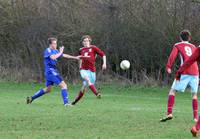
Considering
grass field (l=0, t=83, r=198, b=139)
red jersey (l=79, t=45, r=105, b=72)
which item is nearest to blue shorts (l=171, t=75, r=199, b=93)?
grass field (l=0, t=83, r=198, b=139)

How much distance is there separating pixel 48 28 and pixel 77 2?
1.82 meters

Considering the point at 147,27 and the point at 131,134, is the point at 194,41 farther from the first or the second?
the point at 131,134

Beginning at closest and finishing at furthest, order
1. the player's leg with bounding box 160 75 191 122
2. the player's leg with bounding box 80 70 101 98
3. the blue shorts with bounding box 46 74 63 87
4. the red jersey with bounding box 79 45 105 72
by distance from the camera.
→ the player's leg with bounding box 160 75 191 122 < the blue shorts with bounding box 46 74 63 87 < the player's leg with bounding box 80 70 101 98 < the red jersey with bounding box 79 45 105 72

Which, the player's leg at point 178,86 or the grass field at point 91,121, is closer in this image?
the grass field at point 91,121

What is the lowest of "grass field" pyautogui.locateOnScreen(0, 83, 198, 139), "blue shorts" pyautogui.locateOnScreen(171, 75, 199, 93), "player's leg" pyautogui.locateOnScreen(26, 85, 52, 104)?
"grass field" pyautogui.locateOnScreen(0, 83, 198, 139)

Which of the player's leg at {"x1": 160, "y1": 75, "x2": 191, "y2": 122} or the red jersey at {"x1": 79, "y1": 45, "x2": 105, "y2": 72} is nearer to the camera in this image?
the player's leg at {"x1": 160, "y1": 75, "x2": 191, "y2": 122}

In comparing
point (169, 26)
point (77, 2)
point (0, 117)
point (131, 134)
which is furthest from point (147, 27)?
point (131, 134)

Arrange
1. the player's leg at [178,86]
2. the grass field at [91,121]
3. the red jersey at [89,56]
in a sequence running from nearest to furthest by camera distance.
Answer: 1. the grass field at [91,121]
2. the player's leg at [178,86]
3. the red jersey at [89,56]

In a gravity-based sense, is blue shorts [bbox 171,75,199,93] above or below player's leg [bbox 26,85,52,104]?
above

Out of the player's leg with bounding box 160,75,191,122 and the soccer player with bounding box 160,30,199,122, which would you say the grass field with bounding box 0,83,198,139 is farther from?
the soccer player with bounding box 160,30,199,122

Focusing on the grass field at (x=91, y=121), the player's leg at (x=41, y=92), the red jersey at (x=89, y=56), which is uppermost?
the red jersey at (x=89, y=56)

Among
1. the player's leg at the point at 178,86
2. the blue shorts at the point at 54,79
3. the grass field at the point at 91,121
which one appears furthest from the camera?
the blue shorts at the point at 54,79

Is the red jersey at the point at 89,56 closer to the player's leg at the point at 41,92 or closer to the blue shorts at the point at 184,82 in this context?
the player's leg at the point at 41,92

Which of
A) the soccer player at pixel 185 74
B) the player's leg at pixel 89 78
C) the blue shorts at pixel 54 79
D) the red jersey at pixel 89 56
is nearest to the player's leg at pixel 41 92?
the blue shorts at pixel 54 79
